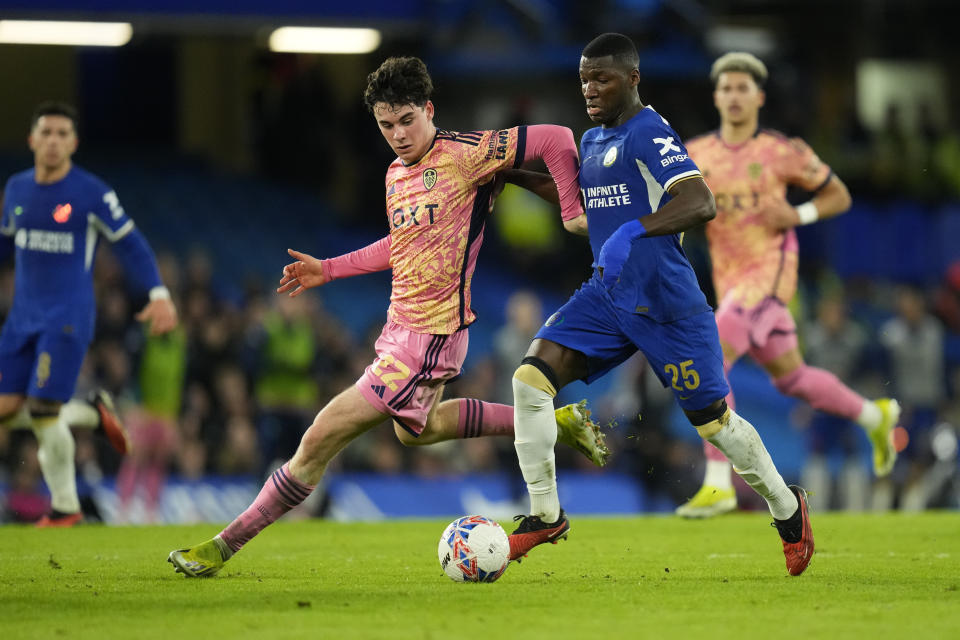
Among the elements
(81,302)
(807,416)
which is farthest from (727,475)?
(807,416)

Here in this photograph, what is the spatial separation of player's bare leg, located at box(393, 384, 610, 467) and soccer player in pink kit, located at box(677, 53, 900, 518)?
271cm

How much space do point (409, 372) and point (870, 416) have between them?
5.07 metres

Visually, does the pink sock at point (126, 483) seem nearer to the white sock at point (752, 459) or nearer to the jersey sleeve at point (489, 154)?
the jersey sleeve at point (489, 154)

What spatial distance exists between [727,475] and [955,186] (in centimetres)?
1330

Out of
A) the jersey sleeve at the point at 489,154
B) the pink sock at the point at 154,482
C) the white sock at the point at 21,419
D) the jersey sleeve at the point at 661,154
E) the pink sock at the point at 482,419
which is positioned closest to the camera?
the jersey sleeve at the point at 661,154

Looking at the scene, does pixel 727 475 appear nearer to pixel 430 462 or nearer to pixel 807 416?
pixel 430 462

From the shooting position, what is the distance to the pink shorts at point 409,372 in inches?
291

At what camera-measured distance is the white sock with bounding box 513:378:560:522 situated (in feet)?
24.0

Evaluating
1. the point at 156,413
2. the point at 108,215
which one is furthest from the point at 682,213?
the point at 156,413

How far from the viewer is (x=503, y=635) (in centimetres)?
555

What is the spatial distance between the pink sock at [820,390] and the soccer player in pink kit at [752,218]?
61 millimetres

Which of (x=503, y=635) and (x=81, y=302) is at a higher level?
(x=81, y=302)

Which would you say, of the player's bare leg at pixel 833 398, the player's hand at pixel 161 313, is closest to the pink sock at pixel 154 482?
the player's hand at pixel 161 313

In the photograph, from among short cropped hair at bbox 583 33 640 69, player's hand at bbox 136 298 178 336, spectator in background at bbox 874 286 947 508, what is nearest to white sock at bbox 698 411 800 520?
short cropped hair at bbox 583 33 640 69
